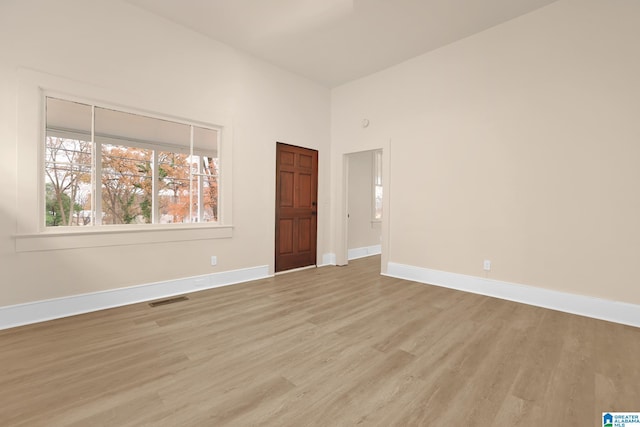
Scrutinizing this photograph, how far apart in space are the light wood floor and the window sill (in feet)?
2.43

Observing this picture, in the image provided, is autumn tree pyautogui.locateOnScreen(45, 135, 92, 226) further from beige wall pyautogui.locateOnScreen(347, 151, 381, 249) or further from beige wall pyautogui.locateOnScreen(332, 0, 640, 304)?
beige wall pyautogui.locateOnScreen(347, 151, 381, 249)

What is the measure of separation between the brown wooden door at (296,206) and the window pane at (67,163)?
2.48 meters

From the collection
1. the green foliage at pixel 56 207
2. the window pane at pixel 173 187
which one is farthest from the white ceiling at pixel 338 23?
the green foliage at pixel 56 207

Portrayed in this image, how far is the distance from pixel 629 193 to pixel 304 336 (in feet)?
11.4

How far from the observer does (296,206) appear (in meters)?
5.04

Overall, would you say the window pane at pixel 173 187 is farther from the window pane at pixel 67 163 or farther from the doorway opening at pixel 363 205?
the doorway opening at pixel 363 205

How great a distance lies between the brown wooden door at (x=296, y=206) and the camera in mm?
4781

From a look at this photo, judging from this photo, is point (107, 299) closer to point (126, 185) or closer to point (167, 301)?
point (167, 301)

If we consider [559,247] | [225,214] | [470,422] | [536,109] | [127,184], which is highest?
[536,109]

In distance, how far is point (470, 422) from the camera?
149cm

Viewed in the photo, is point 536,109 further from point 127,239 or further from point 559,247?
point 127,239

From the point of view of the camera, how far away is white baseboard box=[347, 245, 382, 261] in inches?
243

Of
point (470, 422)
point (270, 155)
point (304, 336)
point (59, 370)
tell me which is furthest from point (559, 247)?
point (59, 370)

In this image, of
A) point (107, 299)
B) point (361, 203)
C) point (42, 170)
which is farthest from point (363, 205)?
point (42, 170)
